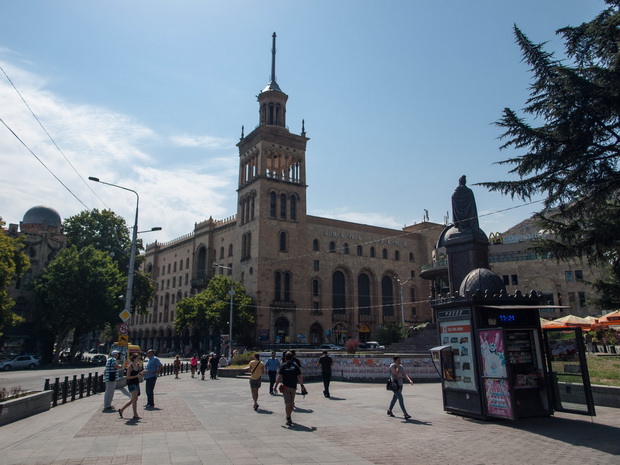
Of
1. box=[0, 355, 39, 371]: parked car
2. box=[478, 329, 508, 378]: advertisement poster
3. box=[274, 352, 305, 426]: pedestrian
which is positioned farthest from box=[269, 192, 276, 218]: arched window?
box=[478, 329, 508, 378]: advertisement poster

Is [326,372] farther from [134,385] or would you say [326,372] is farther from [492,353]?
[492,353]

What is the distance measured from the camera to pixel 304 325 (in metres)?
55.6

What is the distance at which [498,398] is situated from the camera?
10141 mm

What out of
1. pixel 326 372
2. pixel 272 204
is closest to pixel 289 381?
pixel 326 372

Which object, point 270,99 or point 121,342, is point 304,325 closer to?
point 270,99

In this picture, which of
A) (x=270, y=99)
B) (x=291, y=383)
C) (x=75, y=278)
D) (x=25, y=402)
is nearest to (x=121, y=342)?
(x=25, y=402)

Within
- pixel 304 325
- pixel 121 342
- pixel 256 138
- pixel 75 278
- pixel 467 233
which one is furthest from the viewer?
pixel 256 138

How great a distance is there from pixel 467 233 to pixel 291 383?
48.6ft

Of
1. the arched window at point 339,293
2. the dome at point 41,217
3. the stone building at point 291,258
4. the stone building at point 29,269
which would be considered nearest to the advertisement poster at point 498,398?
the stone building at point 291,258

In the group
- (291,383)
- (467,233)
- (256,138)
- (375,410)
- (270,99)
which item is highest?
(270,99)

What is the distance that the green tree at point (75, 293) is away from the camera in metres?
37.7

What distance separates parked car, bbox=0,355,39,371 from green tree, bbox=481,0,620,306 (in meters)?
39.8

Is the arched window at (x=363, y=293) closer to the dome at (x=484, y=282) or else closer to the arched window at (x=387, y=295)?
the arched window at (x=387, y=295)

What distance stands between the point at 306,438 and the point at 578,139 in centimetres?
1026
